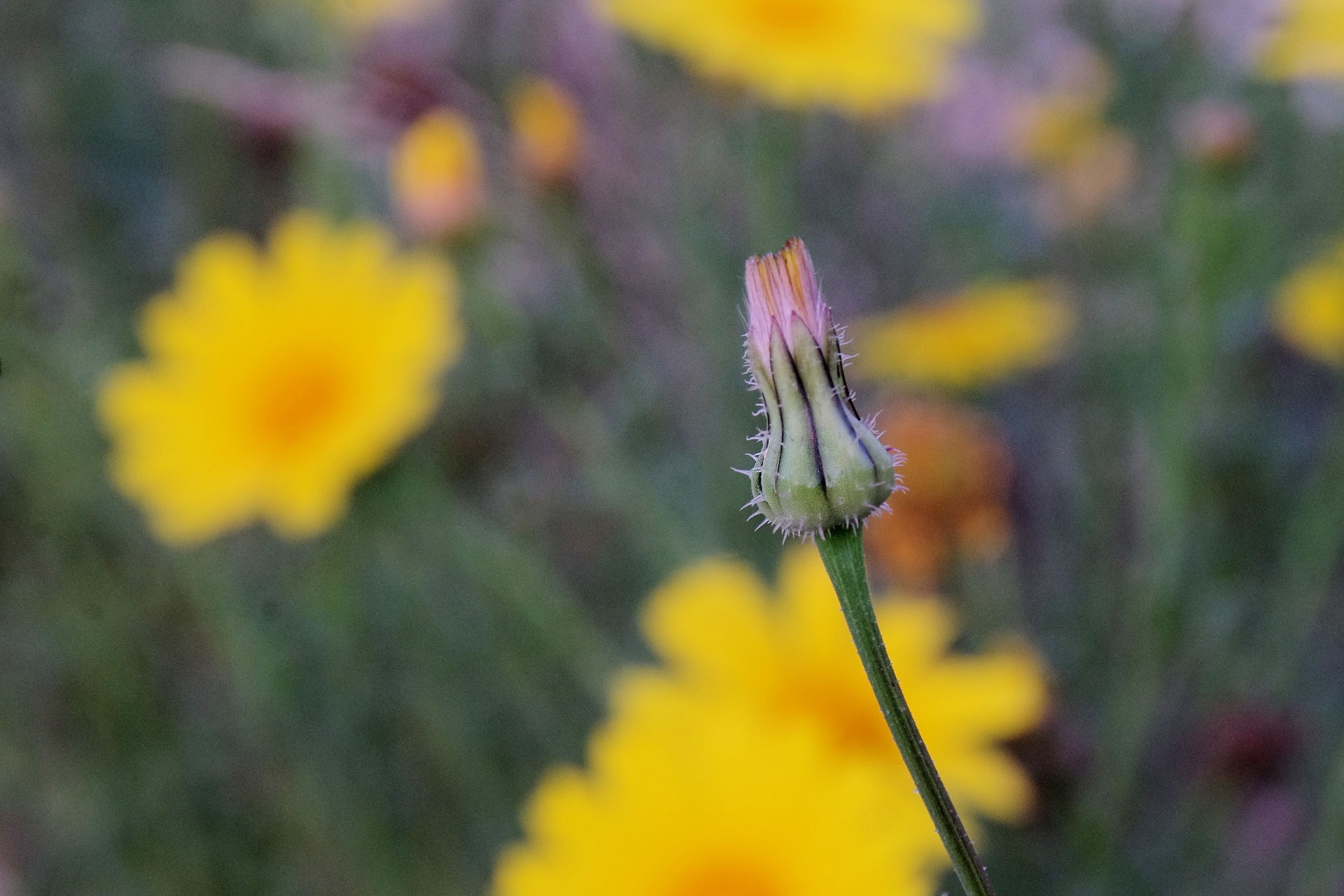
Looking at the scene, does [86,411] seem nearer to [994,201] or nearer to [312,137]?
[312,137]

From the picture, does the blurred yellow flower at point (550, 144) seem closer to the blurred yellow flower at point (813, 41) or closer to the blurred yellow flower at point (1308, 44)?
the blurred yellow flower at point (813, 41)

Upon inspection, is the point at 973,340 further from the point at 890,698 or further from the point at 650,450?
the point at 890,698

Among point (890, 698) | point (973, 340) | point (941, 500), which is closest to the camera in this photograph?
point (890, 698)

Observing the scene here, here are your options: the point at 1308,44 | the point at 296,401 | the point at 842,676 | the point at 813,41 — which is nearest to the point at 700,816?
the point at 842,676

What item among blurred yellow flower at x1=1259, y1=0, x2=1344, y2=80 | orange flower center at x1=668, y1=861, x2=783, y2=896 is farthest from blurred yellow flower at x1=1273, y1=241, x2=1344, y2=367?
orange flower center at x1=668, y1=861, x2=783, y2=896

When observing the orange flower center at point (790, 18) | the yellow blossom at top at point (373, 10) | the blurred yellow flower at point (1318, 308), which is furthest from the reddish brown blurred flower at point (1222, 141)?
the yellow blossom at top at point (373, 10)

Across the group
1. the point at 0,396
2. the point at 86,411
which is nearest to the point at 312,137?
the point at 86,411
